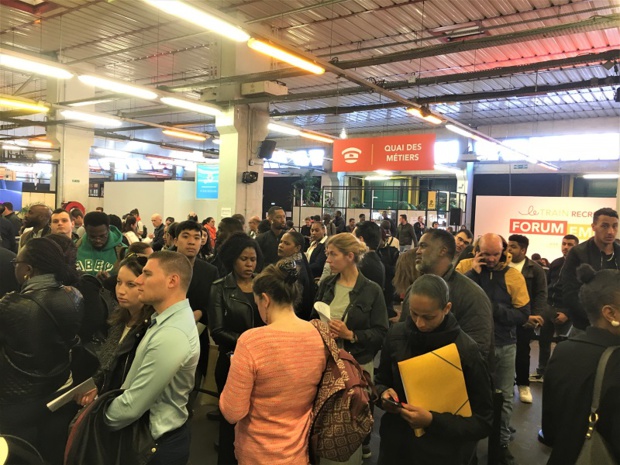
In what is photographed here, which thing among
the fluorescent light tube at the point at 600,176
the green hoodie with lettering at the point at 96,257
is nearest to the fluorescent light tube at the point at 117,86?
the green hoodie with lettering at the point at 96,257

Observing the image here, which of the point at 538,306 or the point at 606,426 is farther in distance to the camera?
the point at 538,306

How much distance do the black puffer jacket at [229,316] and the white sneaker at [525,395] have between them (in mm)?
2884

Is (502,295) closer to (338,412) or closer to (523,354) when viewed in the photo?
(523,354)

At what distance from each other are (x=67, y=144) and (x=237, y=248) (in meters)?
12.3

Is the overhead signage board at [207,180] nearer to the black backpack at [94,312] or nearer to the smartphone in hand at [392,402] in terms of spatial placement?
the black backpack at [94,312]

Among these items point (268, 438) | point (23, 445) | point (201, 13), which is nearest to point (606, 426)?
point (268, 438)

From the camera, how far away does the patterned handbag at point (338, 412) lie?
1.76 metres

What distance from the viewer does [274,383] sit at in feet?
5.59

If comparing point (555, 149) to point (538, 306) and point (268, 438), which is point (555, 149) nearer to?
point (538, 306)

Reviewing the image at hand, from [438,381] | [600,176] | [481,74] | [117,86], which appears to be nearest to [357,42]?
[481,74]

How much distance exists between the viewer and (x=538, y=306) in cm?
404

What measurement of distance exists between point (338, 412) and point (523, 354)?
3309mm

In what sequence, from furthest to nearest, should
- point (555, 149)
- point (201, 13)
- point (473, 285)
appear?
point (555, 149)
point (201, 13)
point (473, 285)

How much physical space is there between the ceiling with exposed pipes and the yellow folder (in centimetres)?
485
